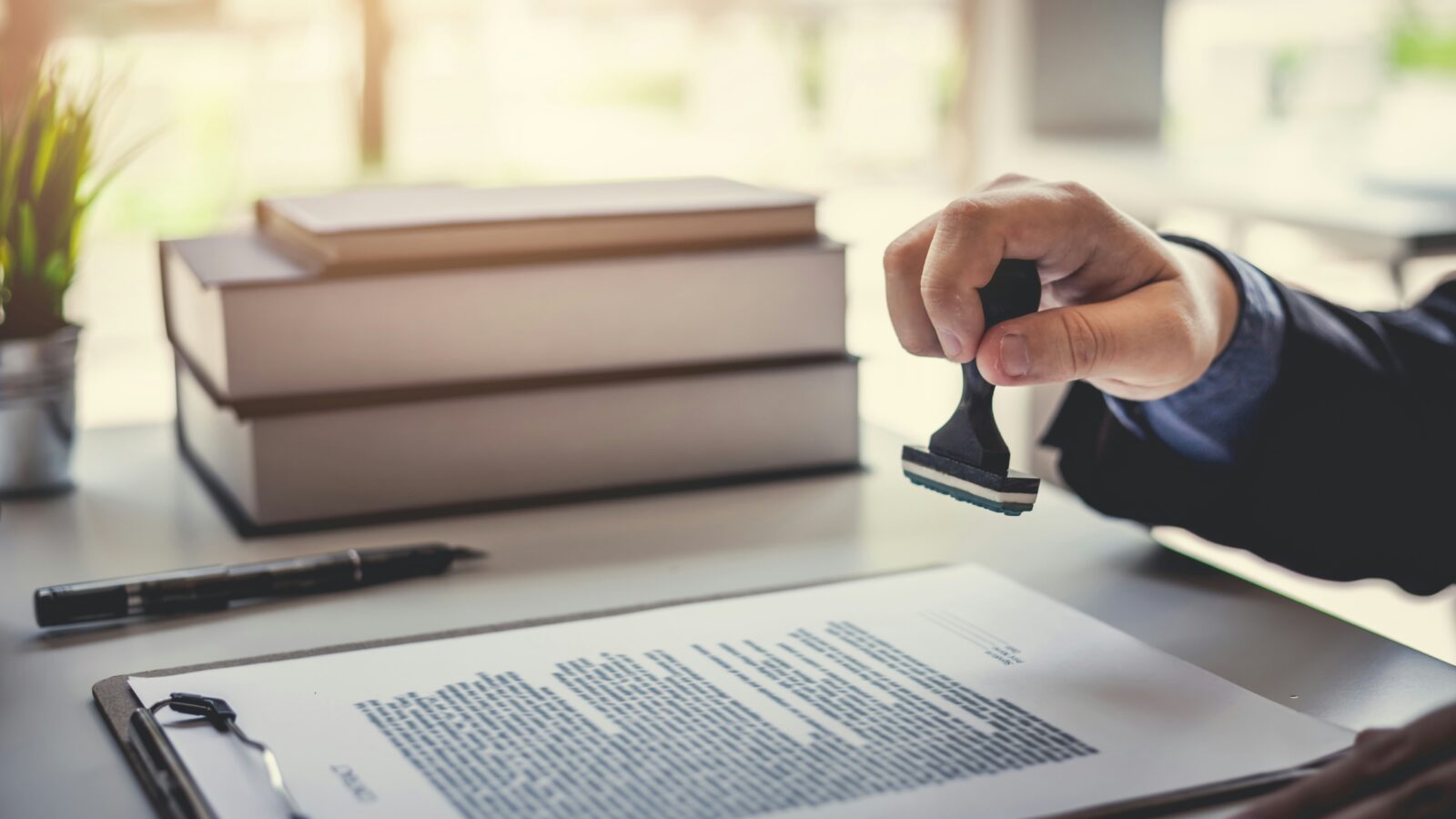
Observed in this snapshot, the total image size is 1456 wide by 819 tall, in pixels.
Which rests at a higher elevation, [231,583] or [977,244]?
[977,244]

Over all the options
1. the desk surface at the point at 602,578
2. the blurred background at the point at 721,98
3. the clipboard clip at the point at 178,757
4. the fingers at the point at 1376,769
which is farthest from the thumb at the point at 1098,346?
the blurred background at the point at 721,98

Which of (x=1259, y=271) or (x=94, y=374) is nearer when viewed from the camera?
(x=1259, y=271)

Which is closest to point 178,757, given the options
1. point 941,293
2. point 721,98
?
point 941,293

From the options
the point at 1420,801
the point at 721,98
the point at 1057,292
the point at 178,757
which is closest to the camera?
the point at 1420,801

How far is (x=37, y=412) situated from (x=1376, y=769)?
0.83m

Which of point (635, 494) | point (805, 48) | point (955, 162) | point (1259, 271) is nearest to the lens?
point (1259, 271)

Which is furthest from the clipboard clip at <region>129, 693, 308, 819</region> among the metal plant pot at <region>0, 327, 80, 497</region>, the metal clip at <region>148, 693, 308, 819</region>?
the metal plant pot at <region>0, 327, 80, 497</region>

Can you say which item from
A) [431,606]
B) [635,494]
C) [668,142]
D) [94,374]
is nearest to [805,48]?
[668,142]

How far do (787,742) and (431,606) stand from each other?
266 mm

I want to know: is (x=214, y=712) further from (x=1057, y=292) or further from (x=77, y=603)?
(x=1057, y=292)

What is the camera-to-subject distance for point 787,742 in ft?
1.71

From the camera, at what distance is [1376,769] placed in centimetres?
42

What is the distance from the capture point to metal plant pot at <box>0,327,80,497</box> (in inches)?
35.5

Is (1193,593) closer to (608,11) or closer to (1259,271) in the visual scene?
(1259,271)
